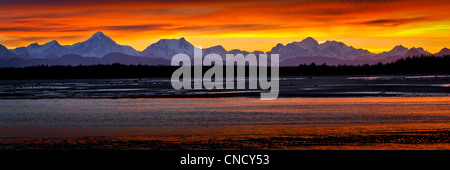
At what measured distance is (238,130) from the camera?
64.9 ft

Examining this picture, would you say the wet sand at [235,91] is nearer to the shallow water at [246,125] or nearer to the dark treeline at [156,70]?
the shallow water at [246,125]

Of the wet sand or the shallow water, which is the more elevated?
the wet sand

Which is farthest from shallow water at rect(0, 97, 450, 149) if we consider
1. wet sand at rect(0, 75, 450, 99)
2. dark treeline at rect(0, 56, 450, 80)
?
dark treeline at rect(0, 56, 450, 80)

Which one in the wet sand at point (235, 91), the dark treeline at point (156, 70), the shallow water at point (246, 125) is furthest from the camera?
the dark treeline at point (156, 70)

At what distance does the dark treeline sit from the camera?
146m

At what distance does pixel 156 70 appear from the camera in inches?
6629

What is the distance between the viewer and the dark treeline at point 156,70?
14562 cm

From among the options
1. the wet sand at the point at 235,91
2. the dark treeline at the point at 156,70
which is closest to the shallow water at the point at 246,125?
the wet sand at the point at 235,91

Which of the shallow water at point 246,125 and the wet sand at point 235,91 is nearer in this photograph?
the shallow water at point 246,125

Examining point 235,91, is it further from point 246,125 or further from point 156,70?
point 156,70

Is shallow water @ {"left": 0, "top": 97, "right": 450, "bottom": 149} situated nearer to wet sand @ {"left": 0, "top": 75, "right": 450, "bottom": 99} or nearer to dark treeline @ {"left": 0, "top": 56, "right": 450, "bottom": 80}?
wet sand @ {"left": 0, "top": 75, "right": 450, "bottom": 99}

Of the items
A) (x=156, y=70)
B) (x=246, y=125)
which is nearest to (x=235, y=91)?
(x=246, y=125)

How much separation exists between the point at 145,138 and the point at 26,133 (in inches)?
208
